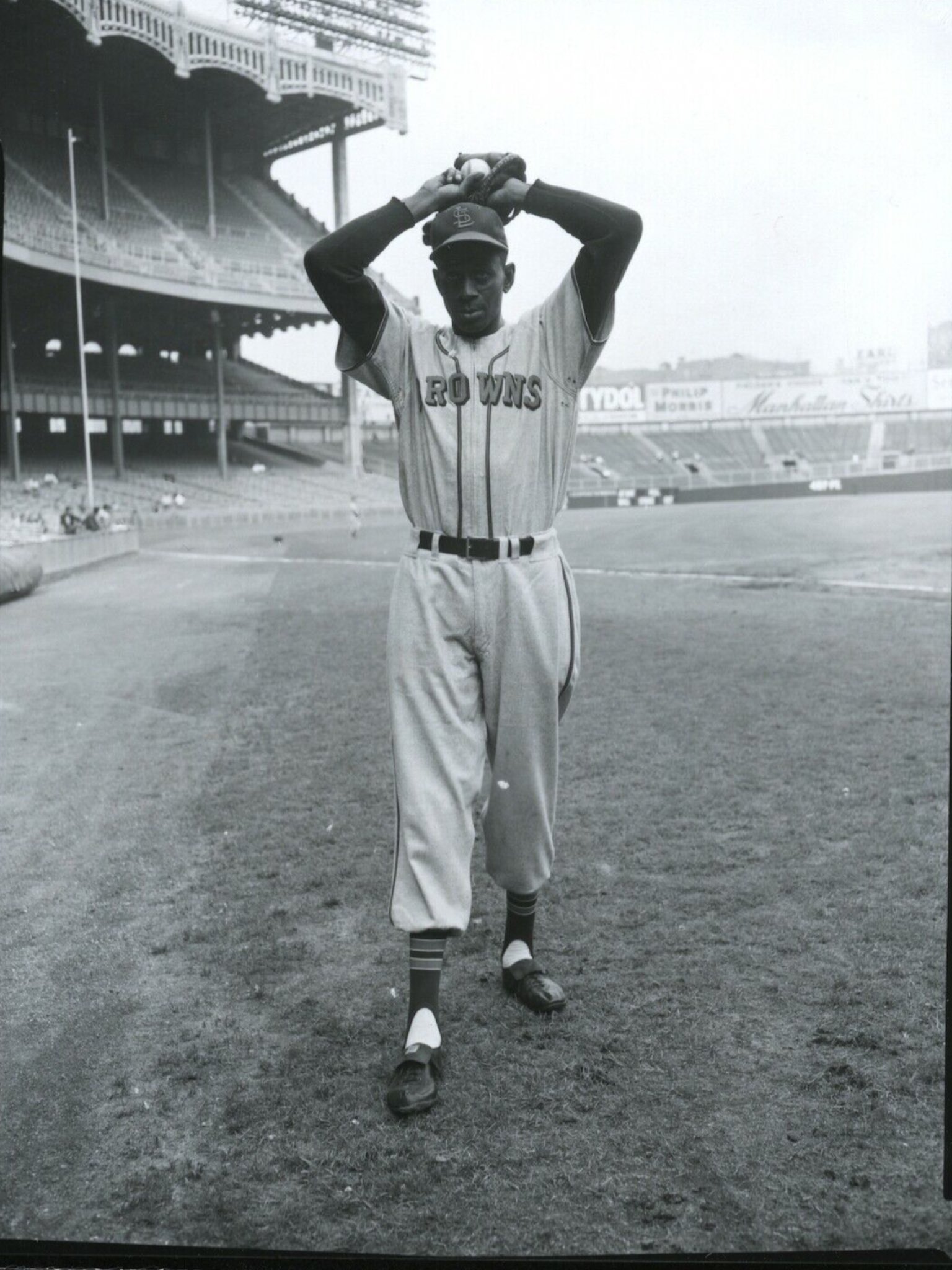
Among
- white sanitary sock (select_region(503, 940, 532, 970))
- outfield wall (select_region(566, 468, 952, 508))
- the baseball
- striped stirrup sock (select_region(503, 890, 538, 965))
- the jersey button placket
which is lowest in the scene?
white sanitary sock (select_region(503, 940, 532, 970))

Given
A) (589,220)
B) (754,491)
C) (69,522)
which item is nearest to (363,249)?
(589,220)

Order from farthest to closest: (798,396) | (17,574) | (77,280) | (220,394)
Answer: (798,396)
(220,394)
(77,280)
(17,574)

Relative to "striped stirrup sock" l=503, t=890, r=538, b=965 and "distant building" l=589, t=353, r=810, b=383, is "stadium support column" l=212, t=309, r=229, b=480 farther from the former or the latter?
"striped stirrup sock" l=503, t=890, r=538, b=965

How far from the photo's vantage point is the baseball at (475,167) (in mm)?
2256

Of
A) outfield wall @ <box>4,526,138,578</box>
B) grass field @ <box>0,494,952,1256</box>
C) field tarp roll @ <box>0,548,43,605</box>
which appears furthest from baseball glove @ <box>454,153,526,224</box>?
outfield wall @ <box>4,526,138,578</box>

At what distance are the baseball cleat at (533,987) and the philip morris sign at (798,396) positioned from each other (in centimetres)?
4746

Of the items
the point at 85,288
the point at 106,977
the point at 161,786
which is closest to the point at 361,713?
the point at 161,786

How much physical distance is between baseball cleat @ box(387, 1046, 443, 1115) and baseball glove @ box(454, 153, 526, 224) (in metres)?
1.77

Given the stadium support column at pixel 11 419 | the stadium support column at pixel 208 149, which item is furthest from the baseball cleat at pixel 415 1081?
the stadium support column at pixel 11 419

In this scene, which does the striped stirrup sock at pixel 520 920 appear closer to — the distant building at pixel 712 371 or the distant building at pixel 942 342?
the distant building at pixel 942 342

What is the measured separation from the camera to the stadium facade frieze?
179 feet

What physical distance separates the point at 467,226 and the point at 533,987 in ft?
5.54

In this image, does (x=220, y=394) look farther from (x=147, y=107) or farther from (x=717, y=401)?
(x=717, y=401)

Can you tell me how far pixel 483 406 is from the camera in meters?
2.35
